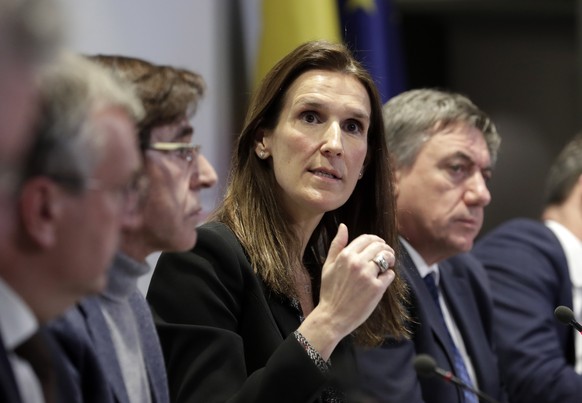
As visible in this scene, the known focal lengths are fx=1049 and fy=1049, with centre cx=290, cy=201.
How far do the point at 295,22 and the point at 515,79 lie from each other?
8.75 ft

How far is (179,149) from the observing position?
1.75 meters

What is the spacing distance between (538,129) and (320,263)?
438 centimetres

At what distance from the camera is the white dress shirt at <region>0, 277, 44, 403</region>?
123 cm

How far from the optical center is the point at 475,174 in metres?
3.05

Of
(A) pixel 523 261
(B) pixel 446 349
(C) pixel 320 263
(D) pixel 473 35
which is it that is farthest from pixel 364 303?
(D) pixel 473 35

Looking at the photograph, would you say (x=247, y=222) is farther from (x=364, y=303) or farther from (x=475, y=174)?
(x=475, y=174)

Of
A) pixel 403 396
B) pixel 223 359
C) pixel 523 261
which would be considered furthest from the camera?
pixel 523 261

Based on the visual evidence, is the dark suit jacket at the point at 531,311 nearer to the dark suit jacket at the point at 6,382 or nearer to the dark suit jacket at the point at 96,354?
the dark suit jacket at the point at 96,354

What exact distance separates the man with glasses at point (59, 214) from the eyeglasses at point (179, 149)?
1.30 feet

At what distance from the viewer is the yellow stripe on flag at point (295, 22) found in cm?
432

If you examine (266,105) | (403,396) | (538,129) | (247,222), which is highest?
(266,105)

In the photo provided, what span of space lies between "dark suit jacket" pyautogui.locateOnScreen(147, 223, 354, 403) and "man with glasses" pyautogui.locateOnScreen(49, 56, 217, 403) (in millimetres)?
198

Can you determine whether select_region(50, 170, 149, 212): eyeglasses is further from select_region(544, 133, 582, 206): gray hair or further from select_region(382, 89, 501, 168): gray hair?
select_region(544, 133, 582, 206): gray hair

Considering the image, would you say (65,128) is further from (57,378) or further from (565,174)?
(565,174)
